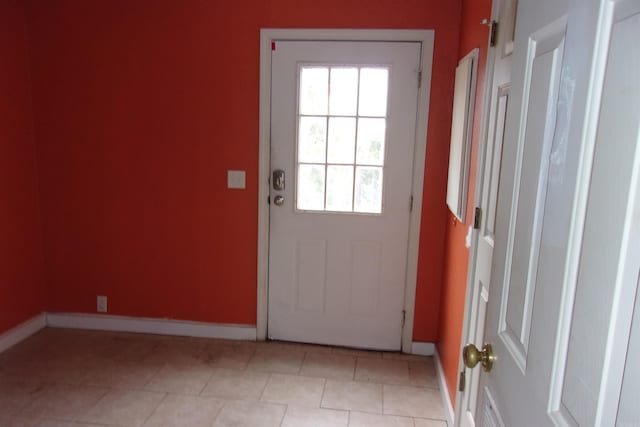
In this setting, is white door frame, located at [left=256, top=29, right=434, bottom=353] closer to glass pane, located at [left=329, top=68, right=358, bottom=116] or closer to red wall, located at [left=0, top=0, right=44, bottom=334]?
glass pane, located at [left=329, top=68, right=358, bottom=116]

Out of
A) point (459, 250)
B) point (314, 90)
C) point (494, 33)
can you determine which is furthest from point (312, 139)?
point (494, 33)

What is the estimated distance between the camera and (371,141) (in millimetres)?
2828

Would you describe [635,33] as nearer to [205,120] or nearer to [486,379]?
[486,379]

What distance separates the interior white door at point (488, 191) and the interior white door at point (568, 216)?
1.90 feet

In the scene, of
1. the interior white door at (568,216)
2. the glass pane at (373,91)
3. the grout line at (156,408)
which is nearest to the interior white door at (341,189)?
the glass pane at (373,91)

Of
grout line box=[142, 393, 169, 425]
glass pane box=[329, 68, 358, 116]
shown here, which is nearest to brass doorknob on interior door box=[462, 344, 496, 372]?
grout line box=[142, 393, 169, 425]

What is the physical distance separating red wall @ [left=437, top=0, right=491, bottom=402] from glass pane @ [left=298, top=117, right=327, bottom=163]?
35.0 inches

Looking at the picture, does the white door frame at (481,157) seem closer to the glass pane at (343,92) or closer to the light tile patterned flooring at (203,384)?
the light tile patterned flooring at (203,384)

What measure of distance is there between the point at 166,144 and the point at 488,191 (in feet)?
6.96

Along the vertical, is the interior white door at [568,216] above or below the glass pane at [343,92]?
below

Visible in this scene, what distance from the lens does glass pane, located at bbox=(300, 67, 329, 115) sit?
281cm

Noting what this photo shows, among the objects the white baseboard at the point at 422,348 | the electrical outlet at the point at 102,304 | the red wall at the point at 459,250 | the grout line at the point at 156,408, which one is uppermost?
the red wall at the point at 459,250

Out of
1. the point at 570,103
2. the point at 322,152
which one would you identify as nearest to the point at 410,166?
the point at 322,152

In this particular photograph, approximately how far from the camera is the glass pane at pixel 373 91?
2.77m
